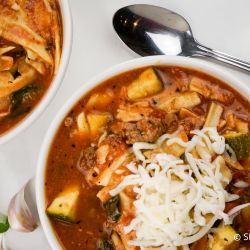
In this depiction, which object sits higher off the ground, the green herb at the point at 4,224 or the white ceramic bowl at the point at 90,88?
the white ceramic bowl at the point at 90,88

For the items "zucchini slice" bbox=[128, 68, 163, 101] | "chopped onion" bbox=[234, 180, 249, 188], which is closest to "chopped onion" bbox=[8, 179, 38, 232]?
"zucchini slice" bbox=[128, 68, 163, 101]

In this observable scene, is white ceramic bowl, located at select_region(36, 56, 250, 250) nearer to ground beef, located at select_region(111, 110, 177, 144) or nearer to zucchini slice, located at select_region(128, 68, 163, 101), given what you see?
zucchini slice, located at select_region(128, 68, 163, 101)

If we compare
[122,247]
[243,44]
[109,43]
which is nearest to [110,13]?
[109,43]

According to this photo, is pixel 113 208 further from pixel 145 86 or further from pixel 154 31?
pixel 154 31

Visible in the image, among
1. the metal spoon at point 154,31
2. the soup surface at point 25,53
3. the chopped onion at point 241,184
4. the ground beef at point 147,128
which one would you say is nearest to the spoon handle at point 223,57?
the metal spoon at point 154,31

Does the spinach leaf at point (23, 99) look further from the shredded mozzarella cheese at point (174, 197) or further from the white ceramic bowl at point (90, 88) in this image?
the shredded mozzarella cheese at point (174, 197)

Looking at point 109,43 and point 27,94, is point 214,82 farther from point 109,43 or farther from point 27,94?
point 27,94
